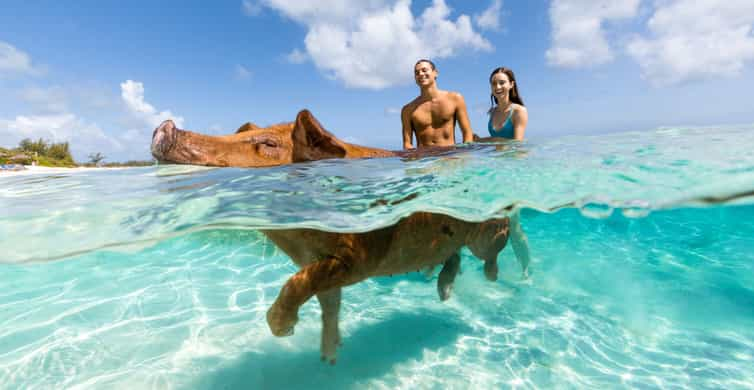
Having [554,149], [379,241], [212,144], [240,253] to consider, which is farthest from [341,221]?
[240,253]

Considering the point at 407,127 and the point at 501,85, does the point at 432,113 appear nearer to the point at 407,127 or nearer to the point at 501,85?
the point at 407,127

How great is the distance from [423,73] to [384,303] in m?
3.70

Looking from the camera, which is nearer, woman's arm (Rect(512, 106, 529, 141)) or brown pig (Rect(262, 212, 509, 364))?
brown pig (Rect(262, 212, 509, 364))

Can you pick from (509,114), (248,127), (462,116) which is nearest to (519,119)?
(509,114)

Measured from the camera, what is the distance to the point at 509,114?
668cm

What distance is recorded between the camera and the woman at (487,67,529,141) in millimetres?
6547

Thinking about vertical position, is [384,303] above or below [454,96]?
below

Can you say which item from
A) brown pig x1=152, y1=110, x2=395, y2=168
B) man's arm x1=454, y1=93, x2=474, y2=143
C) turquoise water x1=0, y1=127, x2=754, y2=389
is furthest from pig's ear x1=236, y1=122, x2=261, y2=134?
man's arm x1=454, y1=93, x2=474, y2=143

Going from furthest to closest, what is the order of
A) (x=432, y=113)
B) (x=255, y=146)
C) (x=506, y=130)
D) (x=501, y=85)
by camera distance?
(x=506, y=130)
(x=501, y=85)
(x=432, y=113)
(x=255, y=146)

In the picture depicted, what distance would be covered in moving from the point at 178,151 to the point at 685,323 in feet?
22.5

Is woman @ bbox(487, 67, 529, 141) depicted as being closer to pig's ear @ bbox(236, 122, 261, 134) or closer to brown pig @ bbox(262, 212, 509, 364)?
brown pig @ bbox(262, 212, 509, 364)

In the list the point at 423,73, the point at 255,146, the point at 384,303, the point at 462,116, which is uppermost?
the point at 423,73

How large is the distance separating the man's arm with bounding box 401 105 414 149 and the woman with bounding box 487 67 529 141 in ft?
5.59

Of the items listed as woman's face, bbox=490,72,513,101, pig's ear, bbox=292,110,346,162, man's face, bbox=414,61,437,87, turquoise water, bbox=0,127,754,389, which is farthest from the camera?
woman's face, bbox=490,72,513,101
